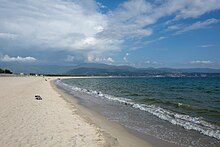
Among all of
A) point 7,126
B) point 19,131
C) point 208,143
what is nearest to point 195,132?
Result: point 208,143

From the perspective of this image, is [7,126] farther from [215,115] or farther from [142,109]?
[215,115]

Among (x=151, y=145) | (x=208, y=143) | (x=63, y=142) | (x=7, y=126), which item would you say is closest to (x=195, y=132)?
(x=208, y=143)

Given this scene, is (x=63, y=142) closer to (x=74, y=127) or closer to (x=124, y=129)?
(x=74, y=127)

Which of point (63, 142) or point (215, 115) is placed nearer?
point (63, 142)

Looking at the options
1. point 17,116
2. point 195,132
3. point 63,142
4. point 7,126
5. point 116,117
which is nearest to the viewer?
point 63,142

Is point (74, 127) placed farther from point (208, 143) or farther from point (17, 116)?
point (208, 143)

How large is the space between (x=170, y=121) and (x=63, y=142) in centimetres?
753

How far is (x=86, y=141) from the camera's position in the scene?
8961mm

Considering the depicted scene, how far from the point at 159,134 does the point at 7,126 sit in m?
7.14

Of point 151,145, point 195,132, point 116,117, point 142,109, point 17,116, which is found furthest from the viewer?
point 142,109

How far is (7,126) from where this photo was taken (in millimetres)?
10766

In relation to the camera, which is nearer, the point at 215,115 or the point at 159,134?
the point at 159,134

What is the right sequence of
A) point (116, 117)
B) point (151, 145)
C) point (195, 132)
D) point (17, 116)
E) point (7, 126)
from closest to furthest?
point (151, 145) < point (7, 126) < point (195, 132) < point (17, 116) < point (116, 117)

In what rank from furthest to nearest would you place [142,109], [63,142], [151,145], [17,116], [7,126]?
[142,109] → [17,116] → [7,126] → [151,145] → [63,142]
